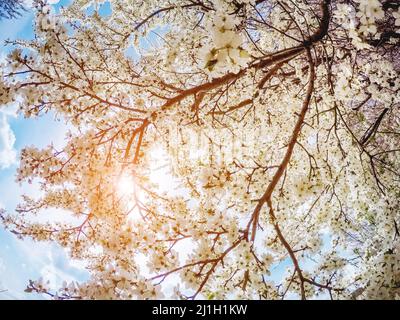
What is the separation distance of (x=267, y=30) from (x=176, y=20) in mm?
1721

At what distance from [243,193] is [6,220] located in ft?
11.2

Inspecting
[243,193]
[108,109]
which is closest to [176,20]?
[108,109]

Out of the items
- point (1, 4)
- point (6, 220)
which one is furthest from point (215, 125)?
point (1, 4)

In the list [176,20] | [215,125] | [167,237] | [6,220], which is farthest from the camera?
[176,20]

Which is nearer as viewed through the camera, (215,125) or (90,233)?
(90,233)

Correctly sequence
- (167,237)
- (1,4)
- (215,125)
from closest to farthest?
(167,237)
(215,125)
(1,4)

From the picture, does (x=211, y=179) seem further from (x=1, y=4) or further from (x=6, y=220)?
(x=1, y=4)

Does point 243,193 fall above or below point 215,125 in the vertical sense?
below

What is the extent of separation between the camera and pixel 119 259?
3.05 m

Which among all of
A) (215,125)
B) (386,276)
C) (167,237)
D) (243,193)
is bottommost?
(386,276)
